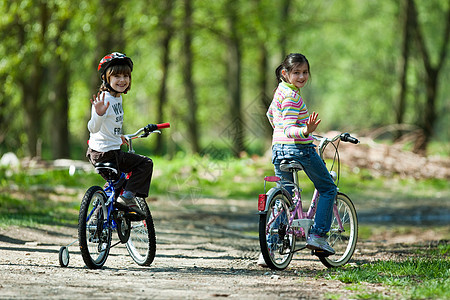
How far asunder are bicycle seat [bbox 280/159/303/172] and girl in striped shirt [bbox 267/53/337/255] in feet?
0.10

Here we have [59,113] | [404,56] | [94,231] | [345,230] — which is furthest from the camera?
[404,56]

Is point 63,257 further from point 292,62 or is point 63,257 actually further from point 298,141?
point 292,62

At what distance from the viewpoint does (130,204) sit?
5.77 meters

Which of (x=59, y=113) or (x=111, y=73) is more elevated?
(x=59, y=113)

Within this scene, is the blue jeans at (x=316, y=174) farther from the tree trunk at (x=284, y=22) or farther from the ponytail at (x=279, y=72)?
the tree trunk at (x=284, y=22)

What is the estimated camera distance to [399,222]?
10.8m

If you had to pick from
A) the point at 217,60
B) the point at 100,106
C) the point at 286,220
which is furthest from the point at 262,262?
the point at 217,60

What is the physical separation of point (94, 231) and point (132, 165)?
647 millimetres

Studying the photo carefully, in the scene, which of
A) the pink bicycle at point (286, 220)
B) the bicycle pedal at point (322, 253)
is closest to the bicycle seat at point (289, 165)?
the pink bicycle at point (286, 220)

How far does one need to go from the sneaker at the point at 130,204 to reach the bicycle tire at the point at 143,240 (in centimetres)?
4

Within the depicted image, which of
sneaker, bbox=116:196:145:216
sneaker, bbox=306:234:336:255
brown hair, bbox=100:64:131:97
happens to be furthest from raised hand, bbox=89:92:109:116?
sneaker, bbox=306:234:336:255

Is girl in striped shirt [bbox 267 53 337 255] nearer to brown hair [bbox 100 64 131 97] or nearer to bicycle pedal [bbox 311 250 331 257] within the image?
bicycle pedal [bbox 311 250 331 257]

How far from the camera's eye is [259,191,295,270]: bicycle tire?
5.56 meters

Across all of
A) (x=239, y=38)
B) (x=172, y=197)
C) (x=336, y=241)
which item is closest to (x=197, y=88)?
(x=239, y=38)
